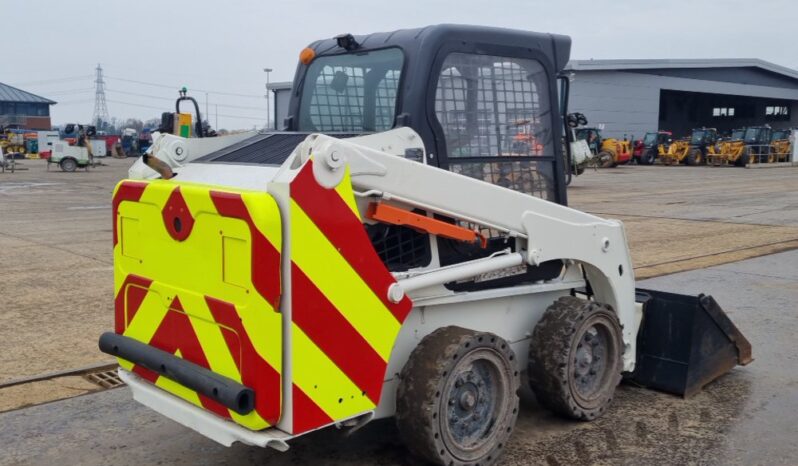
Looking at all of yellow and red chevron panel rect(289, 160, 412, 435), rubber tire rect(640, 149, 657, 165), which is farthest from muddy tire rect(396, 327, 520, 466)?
rubber tire rect(640, 149, 657, 165)

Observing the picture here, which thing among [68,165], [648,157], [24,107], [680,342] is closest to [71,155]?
[68,165]

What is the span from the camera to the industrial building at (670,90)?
4581 cm

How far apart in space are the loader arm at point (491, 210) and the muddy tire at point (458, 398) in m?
0.35

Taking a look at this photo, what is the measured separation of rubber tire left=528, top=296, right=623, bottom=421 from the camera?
434 cm

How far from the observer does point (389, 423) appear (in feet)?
15.0

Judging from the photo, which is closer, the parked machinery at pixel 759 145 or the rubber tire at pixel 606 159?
the rubber tire at pixel 606 159

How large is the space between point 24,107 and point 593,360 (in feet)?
297

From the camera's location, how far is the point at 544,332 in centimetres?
439

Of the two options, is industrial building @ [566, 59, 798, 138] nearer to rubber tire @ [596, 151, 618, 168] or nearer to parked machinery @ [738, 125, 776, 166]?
rubber tire @ [596, 151, 618, 168]

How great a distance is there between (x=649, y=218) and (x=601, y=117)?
32.4m

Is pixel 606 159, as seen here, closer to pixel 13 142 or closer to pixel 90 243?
pixel 90 243

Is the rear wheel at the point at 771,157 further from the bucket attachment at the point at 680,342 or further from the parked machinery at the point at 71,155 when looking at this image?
the bucket attachment at the point at 680,342

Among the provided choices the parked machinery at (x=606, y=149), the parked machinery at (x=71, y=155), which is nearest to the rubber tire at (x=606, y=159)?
the parked machinery at (x=606, y=149)

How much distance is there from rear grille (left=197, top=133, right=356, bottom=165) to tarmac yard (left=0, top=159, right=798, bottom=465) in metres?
1.52
